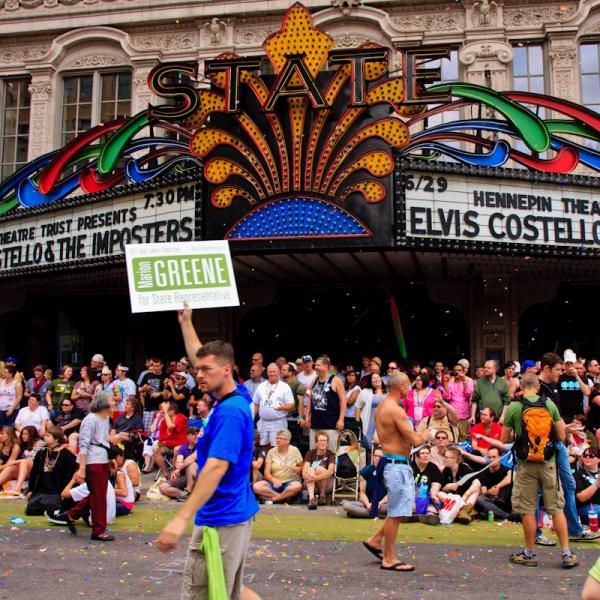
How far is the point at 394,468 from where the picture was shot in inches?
259

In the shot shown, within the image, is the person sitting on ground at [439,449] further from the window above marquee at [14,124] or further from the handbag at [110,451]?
the window above marquee at [14,124]

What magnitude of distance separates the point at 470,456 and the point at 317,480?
2046 mm

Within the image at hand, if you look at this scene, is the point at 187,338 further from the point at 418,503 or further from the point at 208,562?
the point at 418,503

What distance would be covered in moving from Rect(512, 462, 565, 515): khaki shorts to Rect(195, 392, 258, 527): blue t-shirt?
357 centimetres

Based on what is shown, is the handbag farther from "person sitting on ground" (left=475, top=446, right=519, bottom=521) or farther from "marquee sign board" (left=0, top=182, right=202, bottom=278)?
"marquee sign board" (left=0, top=182, right=202, bottom=278)

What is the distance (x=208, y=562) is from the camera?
11.7ft

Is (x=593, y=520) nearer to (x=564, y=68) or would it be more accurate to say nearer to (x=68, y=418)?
(x=68, y=418)

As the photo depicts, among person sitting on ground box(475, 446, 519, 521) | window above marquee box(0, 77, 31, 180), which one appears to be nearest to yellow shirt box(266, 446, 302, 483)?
person sitting on ground box(475, 446, 519, 521)

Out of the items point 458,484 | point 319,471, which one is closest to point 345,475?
point 319,471

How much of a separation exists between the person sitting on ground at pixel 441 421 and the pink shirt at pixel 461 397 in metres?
1.14

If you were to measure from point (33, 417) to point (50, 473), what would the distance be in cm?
336

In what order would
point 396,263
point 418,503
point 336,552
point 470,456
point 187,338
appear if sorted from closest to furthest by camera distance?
1. point 187,338
2. point 336,552
3. point 418,503
4. point 470,456
5. point 396,263

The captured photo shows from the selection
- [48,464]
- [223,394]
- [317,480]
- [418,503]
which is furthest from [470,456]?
[223,394]

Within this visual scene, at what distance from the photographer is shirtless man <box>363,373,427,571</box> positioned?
638 centimetres
